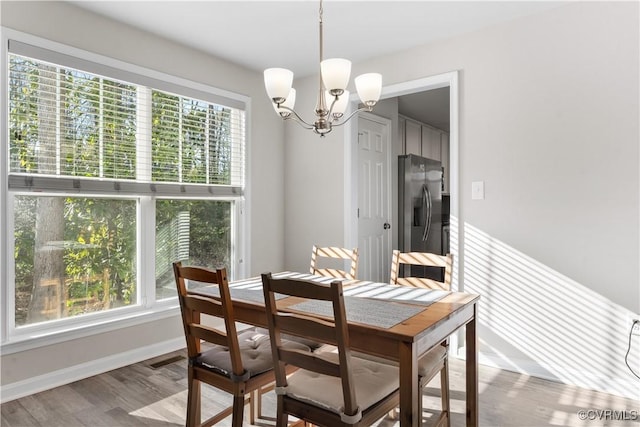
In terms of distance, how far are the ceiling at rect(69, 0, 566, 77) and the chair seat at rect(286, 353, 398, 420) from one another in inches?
89.8

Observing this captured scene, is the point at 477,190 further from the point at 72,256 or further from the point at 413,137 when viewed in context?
the point at 72,256

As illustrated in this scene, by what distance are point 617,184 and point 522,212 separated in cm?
58

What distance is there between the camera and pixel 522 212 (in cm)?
288

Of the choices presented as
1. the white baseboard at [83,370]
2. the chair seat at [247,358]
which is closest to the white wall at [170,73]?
the white baseboard at [83,370]

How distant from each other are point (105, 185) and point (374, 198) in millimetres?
2586

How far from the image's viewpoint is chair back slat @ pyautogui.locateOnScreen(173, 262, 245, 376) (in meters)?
1.69

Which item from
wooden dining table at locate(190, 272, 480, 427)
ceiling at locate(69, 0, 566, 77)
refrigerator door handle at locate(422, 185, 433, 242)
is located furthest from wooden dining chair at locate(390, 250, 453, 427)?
refrigerator door handle at locate(422, 185, 433, 242)

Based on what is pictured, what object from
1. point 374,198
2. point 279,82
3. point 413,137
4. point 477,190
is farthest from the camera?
point 413,137

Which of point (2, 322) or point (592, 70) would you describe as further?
point (592, 70)

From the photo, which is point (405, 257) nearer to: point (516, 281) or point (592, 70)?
point (516, 281)

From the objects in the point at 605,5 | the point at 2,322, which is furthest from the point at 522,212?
the point at 2,322

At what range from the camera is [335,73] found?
187 centimetres

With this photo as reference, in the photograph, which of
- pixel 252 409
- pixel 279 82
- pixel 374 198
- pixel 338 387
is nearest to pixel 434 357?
pixel 338 387

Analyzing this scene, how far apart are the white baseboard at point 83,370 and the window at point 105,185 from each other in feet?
0.97
